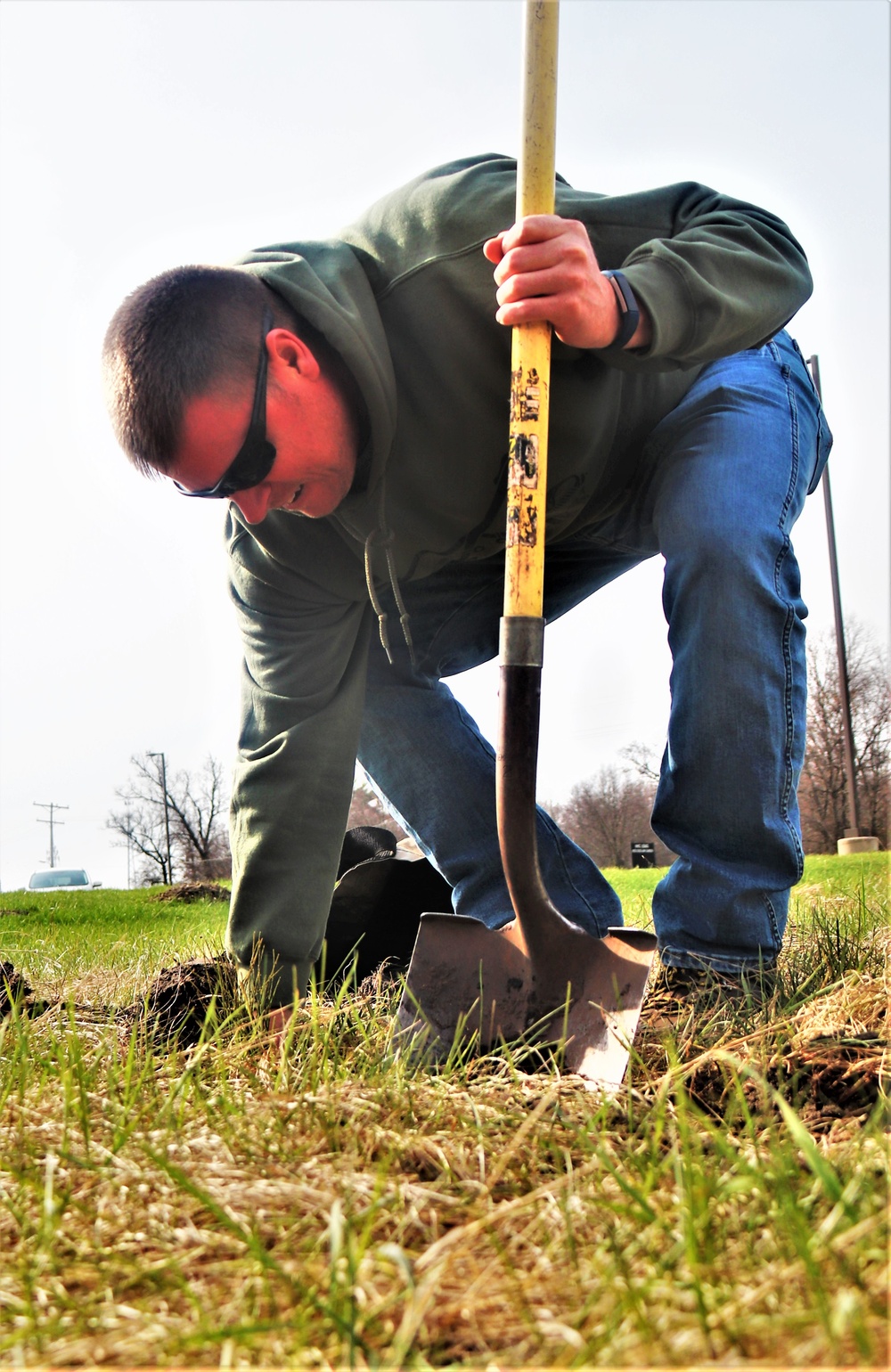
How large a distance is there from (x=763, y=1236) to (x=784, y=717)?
50.8 inches

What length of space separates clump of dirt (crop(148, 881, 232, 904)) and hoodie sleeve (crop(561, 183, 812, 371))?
9.52 m

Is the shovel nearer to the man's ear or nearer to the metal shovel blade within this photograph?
the metal shovel blade

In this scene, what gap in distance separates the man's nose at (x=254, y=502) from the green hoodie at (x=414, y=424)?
0.21 meters

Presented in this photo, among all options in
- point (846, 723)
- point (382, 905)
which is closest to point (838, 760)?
point (846, 723)

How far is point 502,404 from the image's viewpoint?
2.30 metres

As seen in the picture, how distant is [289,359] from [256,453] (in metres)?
0.22

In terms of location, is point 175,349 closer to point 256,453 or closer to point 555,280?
point 256,453

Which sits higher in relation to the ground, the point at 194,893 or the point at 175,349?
the point at 175,349

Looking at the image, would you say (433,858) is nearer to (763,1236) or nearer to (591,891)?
(591,891)

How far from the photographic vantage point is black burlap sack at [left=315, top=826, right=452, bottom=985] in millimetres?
3152

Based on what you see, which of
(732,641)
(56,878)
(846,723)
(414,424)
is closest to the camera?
(732,641)

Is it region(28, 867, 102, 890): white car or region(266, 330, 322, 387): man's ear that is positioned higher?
region(266, 330, 322, 387): man's ear

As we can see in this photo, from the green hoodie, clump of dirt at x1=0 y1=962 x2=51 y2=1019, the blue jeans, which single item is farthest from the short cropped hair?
clump of dirt at x1=0 y1=962 x2=51 y2=1019

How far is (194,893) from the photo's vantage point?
11.1 meters
